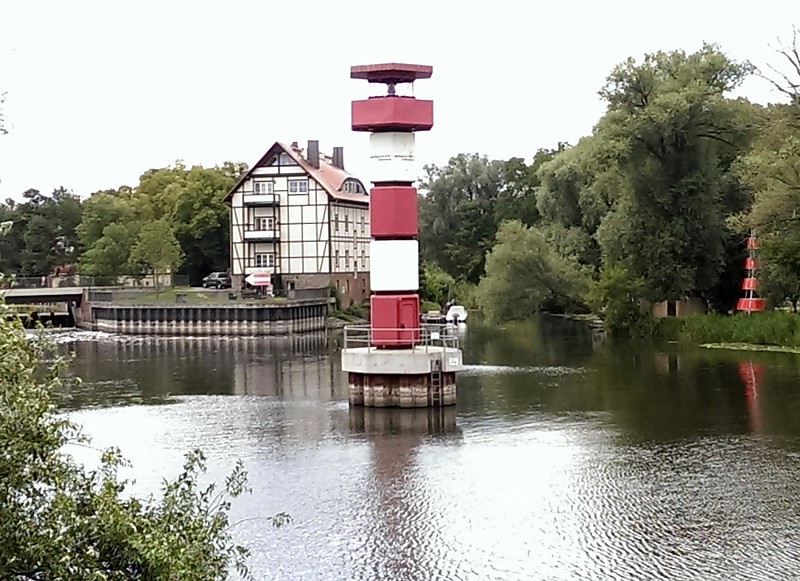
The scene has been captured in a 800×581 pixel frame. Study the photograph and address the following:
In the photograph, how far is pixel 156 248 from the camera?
7106 centimetres

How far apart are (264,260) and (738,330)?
3369 centimetres

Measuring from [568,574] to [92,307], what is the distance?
5806 centimetres

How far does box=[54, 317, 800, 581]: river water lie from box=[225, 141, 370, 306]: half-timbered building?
29834mm

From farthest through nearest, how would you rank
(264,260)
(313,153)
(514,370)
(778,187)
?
(313,153) → (264,260) → (514,370) → (778,187)

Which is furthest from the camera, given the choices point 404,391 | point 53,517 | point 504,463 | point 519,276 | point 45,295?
point 45,295

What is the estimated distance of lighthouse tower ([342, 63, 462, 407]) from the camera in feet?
89.9

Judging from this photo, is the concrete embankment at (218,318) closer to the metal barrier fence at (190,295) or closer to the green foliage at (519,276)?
the metal barrier fence at (190,295)

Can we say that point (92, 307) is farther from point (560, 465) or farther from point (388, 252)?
point (560, 465)

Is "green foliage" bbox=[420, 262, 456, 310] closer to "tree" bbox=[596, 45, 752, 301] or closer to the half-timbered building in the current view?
the half-timbered building

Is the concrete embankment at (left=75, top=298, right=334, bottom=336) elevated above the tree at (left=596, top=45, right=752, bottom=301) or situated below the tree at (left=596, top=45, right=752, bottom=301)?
below

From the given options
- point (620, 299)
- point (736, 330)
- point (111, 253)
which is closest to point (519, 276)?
point (620, 299)

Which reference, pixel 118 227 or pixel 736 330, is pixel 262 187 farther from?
pixel 736 330

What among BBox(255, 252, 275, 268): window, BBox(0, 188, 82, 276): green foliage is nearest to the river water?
BBox(255, 252, 275, 268): window

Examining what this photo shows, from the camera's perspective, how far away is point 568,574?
14.4 metres
